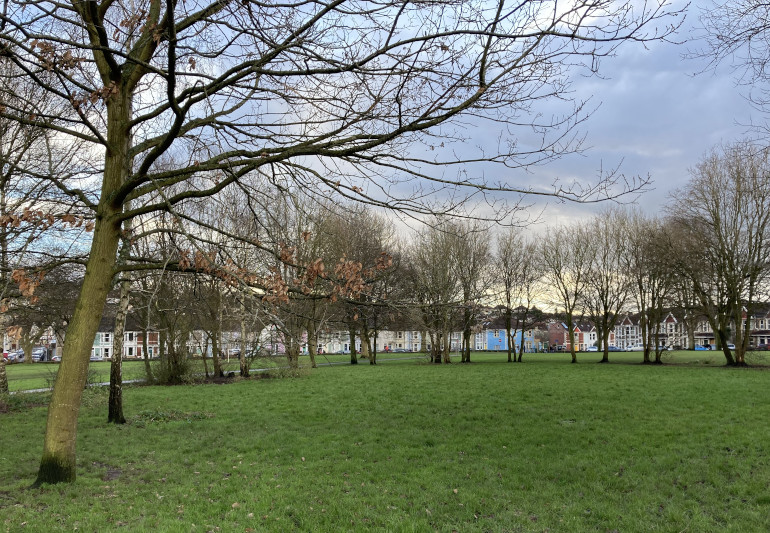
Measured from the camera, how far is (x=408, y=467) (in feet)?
25.6

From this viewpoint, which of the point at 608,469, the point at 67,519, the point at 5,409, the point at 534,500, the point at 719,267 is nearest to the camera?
the point at 67,519

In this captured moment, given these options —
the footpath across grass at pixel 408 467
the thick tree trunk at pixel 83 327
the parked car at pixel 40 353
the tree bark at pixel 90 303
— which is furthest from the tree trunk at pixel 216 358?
the parked car at pixel 40 353

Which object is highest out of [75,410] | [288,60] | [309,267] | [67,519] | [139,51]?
[139,51]

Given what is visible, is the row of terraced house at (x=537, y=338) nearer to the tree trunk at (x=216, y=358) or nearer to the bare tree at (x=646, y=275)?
the bare tree at (x=646, y=275)

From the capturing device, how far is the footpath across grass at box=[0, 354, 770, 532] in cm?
561

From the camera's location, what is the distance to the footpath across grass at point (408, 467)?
5.61 m

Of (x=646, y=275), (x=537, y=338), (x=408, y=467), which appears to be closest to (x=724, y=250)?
(x=646, y=275)

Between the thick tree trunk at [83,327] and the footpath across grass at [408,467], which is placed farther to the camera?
the thick tree trunk at [83,327]

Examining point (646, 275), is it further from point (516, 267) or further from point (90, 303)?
point (90, 303)

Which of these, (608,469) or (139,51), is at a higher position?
(139,51)

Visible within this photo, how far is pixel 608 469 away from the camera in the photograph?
7.51 m

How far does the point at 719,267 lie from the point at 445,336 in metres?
18.1

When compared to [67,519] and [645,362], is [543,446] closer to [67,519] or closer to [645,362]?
[67,519]

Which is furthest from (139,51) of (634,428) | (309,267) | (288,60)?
(634,428)
